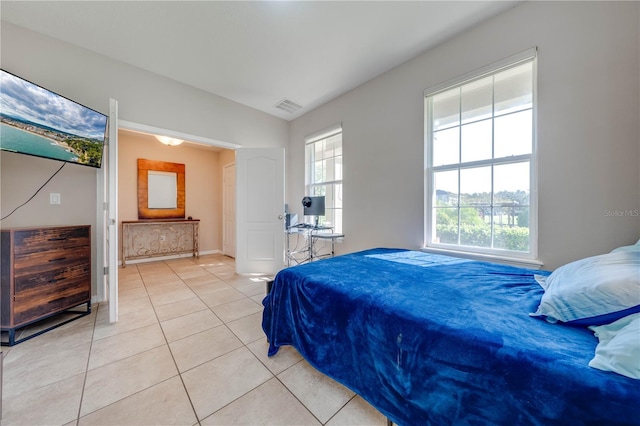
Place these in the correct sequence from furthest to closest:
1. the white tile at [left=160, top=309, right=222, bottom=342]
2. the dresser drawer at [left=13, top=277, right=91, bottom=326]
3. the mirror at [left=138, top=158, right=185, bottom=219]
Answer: the mirror at [left=138, top=158, right=185, bottom=219], the white tile at [left=160, top=309, right=222, bottom=342], the dresser drawer at [left=13, top=277, right=91, bottom=326]

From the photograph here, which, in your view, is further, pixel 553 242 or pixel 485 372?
pixel 553 242

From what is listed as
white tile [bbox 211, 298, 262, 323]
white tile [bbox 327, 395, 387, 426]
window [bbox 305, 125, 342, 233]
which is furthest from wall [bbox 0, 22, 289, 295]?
white tile [bbox 327, 395, 387, 426]

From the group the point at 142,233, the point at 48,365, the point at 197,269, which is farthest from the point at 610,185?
the point at 142,233

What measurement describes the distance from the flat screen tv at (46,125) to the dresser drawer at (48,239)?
67 cm

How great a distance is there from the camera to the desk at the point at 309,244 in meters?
3.54

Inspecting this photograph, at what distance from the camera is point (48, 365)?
5.09 feet

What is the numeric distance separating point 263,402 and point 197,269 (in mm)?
3403

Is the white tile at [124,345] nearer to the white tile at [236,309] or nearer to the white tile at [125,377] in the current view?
the white tile at [125,377]

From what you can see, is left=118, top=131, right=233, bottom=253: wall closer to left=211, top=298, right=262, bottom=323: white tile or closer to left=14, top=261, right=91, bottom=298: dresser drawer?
left=14, top=261, right=91, bottom=298: dresser drawer

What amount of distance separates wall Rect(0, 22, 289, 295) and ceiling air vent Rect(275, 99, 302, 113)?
1049 mm

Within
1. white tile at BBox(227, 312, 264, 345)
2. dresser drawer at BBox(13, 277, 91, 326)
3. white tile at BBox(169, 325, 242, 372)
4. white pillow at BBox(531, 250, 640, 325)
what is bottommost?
white tile at BBox(169, 325, 242, 372)

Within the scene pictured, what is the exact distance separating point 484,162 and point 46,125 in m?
4.09

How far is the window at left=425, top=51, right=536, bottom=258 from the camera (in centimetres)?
207

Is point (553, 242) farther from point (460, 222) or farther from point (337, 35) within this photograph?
point (337, 35)
